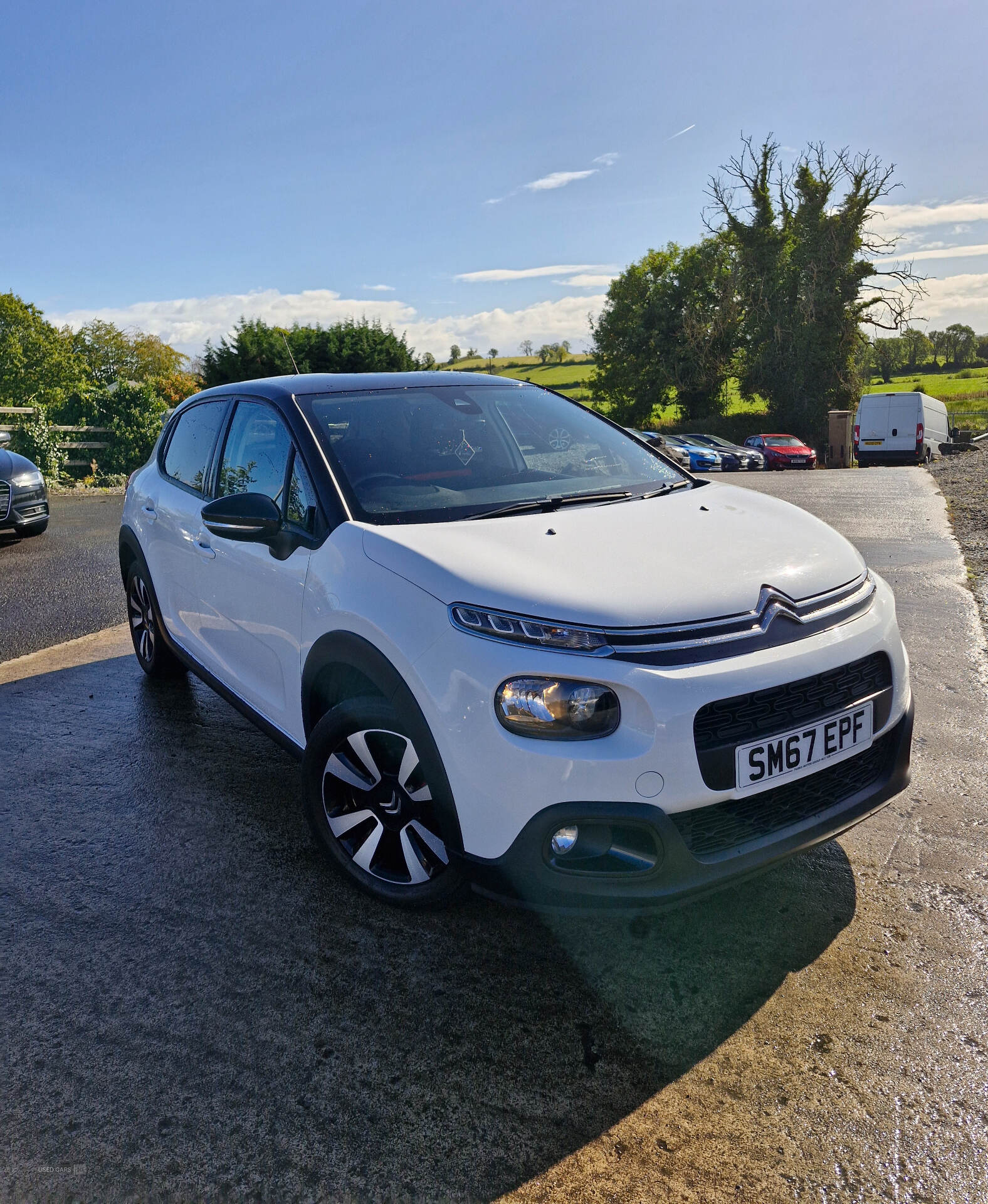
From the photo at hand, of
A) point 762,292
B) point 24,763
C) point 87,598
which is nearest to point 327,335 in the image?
point 762,292

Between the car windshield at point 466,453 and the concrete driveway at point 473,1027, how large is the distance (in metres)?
1.34

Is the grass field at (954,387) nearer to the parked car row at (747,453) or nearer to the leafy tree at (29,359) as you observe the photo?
the parked car row at (747,453)

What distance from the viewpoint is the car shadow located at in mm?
2037

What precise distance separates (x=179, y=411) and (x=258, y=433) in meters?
1.51

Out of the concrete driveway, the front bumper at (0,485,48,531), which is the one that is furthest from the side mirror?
the front bumper at (0,485,48,531)

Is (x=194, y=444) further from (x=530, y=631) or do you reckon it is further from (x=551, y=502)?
(x=530, y=631)

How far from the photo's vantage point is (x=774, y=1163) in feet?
6.46

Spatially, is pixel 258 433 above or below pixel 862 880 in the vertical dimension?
above

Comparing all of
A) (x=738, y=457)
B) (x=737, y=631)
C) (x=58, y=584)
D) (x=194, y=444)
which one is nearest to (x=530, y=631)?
(x=737, y=631)

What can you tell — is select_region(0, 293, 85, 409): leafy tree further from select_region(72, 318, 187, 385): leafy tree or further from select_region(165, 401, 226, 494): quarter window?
select_region(165, 401, 226, 494): quarter window

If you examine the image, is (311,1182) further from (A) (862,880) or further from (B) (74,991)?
(A) (862,880)

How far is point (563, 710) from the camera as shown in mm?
2309

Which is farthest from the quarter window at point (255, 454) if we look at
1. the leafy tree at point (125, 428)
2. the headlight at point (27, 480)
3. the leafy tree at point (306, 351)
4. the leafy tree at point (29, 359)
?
the leafy tree at point (29, 359)

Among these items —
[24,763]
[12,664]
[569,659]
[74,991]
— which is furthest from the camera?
[12,664]
